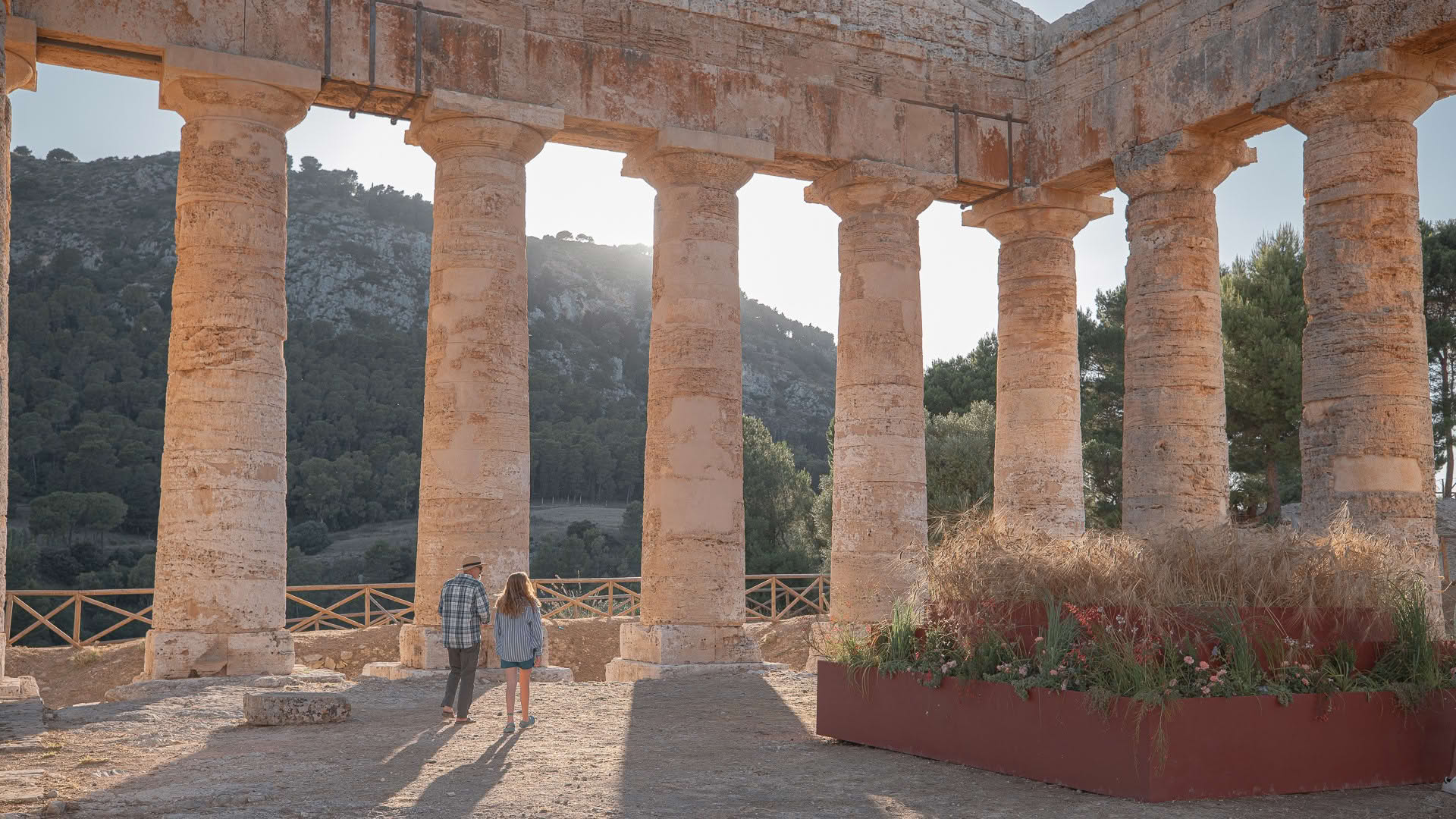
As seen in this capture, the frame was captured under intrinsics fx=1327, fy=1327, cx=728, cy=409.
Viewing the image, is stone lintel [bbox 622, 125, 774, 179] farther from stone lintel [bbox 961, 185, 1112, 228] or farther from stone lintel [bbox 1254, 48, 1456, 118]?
stone lintel [bbox 1254, 48, 1456, 118]

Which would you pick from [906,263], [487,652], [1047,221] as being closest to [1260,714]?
[487,652]

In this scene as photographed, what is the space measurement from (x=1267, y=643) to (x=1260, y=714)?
703mm

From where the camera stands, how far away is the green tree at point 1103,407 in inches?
1722

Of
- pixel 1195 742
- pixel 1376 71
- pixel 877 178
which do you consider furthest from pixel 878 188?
pixel 1195 742

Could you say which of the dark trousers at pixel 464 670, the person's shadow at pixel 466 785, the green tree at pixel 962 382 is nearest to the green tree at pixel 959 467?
the green tree at pixel 962 382

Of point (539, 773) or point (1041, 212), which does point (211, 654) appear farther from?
point (1041, 212)

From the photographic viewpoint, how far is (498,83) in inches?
804

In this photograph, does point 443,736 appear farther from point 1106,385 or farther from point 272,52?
point 1106,385

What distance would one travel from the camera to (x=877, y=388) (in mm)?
22766

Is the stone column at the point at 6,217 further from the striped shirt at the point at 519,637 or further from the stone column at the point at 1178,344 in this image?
the stone column at the point at 1178,344

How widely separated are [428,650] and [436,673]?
0.43m

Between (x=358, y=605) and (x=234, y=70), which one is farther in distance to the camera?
(x=358, y=605)

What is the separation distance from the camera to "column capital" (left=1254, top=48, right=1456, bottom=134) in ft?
58.1

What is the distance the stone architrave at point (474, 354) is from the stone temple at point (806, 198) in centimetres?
5
